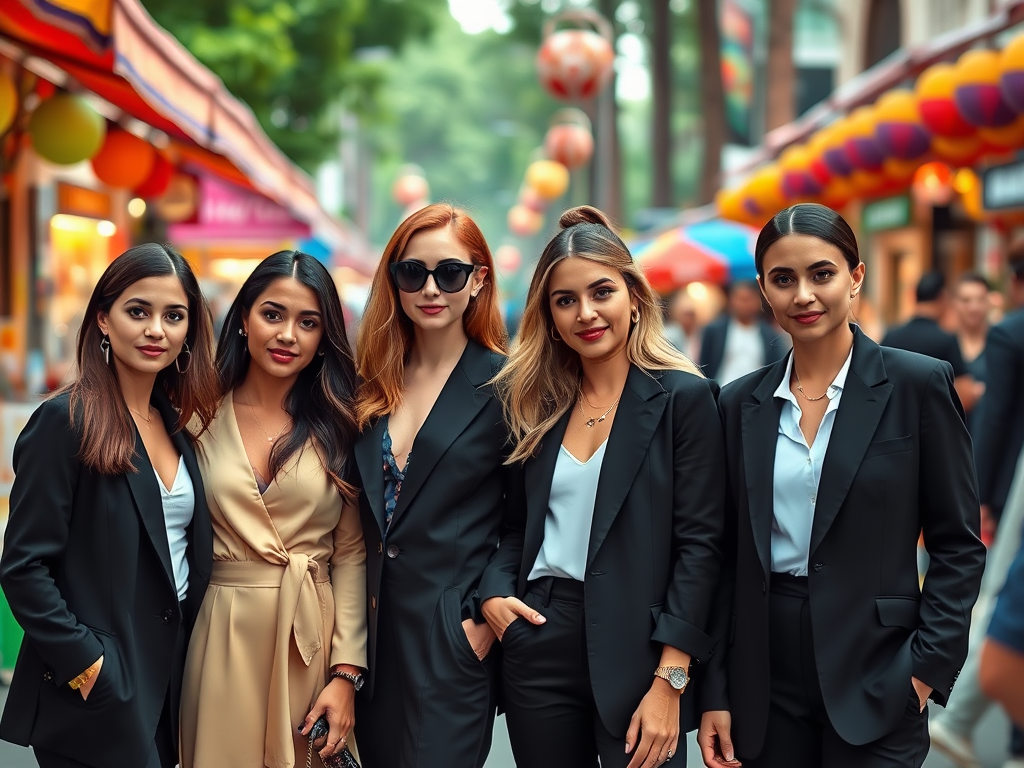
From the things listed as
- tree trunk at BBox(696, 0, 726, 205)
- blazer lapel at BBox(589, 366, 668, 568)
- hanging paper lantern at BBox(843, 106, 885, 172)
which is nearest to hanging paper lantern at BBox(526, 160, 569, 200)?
tree trunk at BBox(696, 0, 726, 205)

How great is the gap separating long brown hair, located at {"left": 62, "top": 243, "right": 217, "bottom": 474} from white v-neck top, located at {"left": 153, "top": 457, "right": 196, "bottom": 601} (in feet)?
0.56

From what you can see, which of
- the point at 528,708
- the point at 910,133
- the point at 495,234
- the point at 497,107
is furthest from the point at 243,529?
the point at 495,234

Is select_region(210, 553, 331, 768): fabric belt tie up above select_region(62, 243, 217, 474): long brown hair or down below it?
below

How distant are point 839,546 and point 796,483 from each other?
0.65ft

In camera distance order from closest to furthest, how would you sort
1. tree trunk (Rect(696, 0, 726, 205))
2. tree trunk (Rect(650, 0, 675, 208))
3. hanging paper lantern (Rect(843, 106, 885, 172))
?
hanging paper lantern (Rect(843, 106, 885, 172)) → tree trunk (Rect(696, 0, 726, 205)) → tree trunk (Rect(650, 0, 675, 208))

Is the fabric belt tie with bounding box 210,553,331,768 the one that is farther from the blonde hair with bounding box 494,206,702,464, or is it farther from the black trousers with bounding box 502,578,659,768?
the blonde hair with bounding box 494,206,702,464

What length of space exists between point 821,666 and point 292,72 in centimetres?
1733

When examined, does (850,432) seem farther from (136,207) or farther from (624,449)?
(136,207)

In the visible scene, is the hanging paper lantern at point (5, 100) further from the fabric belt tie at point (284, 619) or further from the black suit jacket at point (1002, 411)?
the black suit jacket at point (1002, 411)

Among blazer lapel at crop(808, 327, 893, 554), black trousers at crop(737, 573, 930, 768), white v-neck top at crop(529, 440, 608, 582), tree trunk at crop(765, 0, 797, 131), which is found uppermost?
tree trunk at crop(765, 0, 797, 131)

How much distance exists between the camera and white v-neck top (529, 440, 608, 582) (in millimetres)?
3498

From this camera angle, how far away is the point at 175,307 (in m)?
3.58

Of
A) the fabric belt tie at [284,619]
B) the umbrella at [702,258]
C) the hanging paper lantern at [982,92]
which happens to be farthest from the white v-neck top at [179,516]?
the umbrella at [702,258]

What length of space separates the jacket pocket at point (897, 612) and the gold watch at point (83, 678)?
80.6 inches
